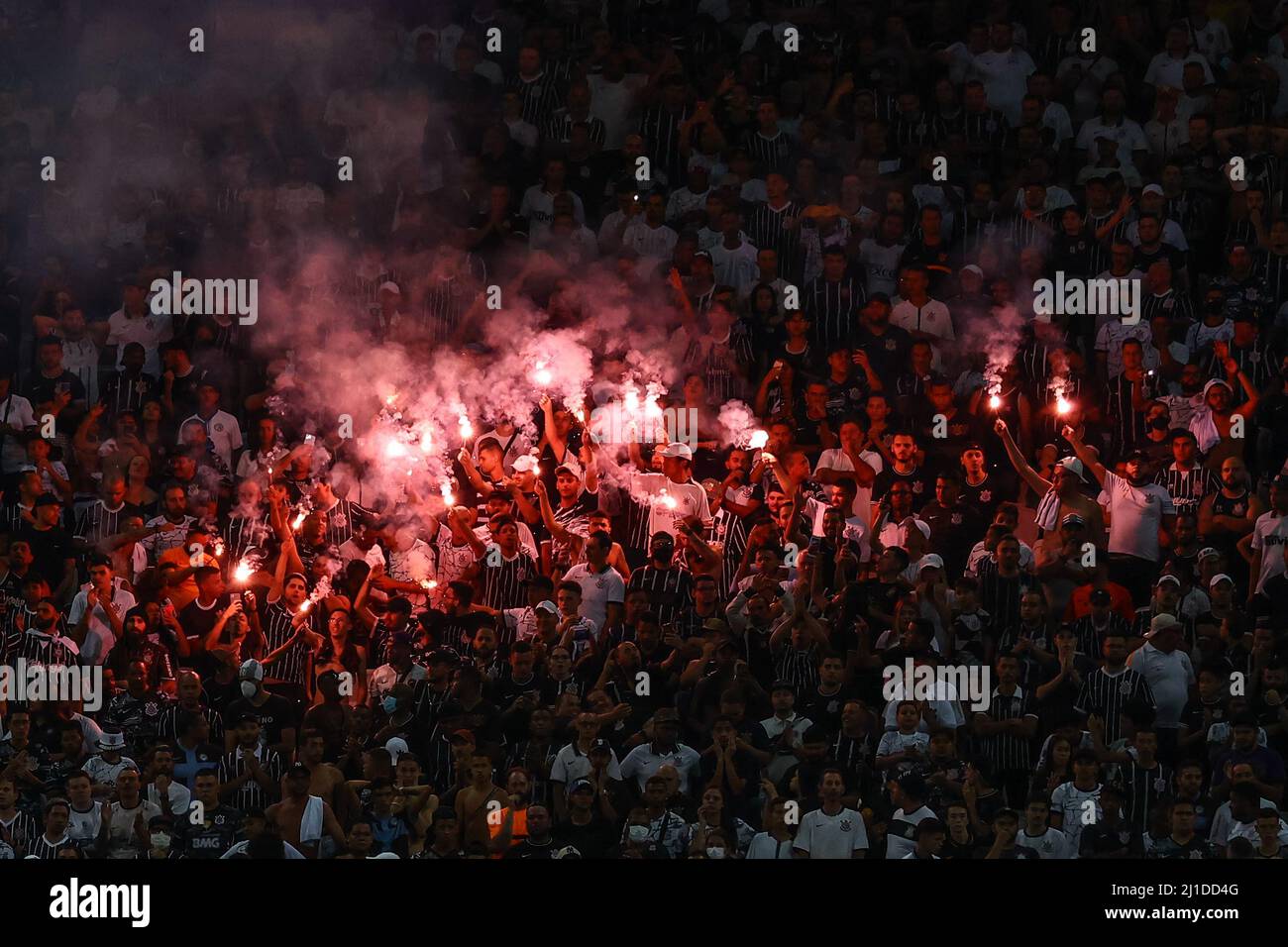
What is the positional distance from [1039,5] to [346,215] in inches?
163

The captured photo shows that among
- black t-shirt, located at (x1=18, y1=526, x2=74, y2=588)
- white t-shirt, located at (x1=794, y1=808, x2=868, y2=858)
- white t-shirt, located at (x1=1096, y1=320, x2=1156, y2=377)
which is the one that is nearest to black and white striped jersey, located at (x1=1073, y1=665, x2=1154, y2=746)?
white t-shirt, located at (x1=794, y1=808, x2=868, y2=858)

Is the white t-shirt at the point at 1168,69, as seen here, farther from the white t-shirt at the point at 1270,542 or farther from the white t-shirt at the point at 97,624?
the white t-shirt at the point at 97,624

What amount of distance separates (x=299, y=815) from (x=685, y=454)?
2.64m

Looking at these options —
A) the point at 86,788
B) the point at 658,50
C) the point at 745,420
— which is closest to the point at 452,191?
the point at 658,50

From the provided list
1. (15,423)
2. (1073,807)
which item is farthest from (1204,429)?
(15,423)

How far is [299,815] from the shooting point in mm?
9398

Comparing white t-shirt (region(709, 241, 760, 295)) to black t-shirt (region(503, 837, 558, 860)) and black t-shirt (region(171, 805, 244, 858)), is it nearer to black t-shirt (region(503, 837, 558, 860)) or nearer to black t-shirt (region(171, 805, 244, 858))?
black t-shirt (region(503, 837, 558, 860))

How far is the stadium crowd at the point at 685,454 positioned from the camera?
9.47m

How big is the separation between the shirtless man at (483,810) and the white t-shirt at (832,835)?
1.29m
